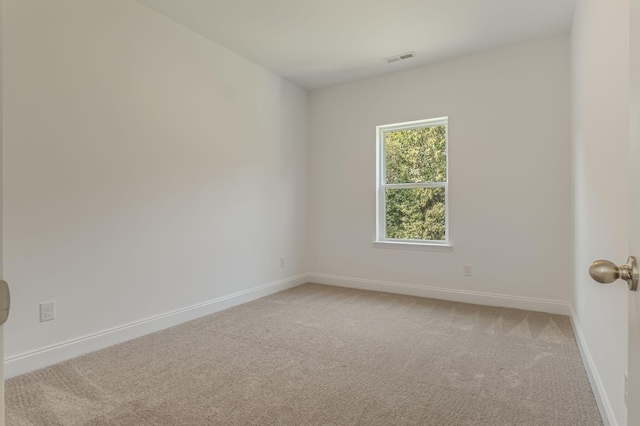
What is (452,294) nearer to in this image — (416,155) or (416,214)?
(416,214)

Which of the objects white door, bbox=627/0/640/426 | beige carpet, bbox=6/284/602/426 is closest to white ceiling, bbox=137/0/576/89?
white door, bbox=627/0/640/426

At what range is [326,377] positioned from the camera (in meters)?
2.23

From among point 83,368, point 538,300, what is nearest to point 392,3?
point 538,300

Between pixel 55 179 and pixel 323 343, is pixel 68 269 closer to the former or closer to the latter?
pixel 55 179

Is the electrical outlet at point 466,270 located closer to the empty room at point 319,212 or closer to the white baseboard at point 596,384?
the empty room at point 319,212

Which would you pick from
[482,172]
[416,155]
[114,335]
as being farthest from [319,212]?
[114,335]

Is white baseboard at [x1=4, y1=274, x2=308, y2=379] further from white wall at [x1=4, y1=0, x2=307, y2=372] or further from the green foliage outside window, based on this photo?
the green foliage outside window

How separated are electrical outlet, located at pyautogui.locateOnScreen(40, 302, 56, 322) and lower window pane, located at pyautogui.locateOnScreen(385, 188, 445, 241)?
3.40 meters

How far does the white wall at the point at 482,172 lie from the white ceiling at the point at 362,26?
312 mm

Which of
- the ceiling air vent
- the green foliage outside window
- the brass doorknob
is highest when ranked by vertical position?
the ceiling air vent

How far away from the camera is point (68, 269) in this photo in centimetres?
251

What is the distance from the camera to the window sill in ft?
13.3

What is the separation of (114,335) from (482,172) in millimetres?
3687

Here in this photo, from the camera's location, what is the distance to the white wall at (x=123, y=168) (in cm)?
231
